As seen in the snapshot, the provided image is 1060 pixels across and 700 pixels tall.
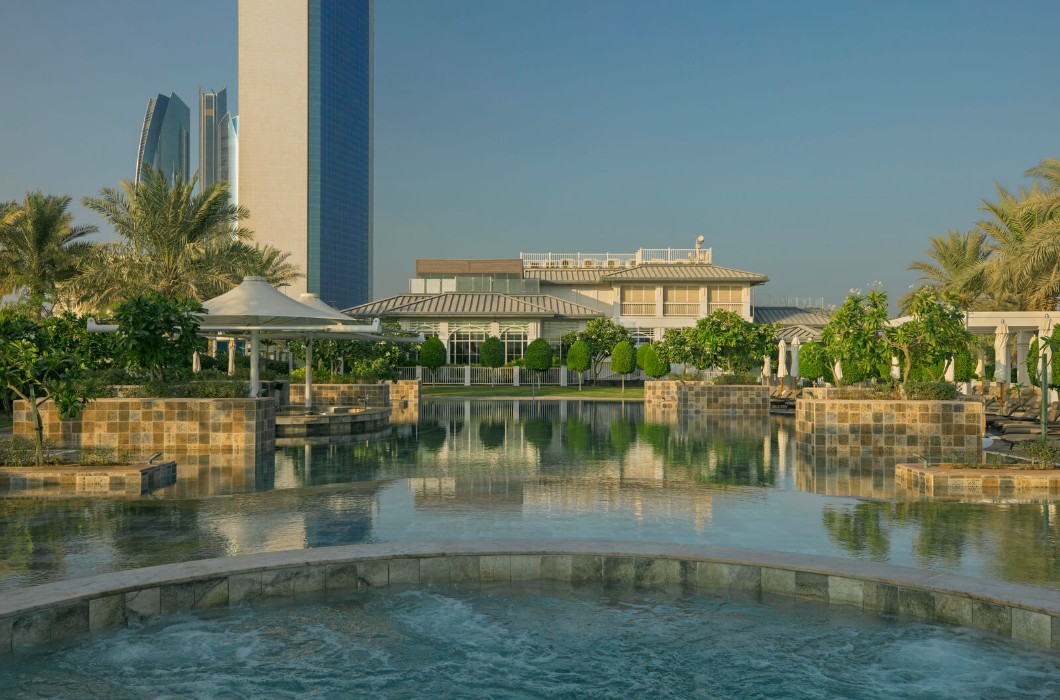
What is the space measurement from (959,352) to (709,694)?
45.0 feet

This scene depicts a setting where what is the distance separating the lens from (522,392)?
3938cm

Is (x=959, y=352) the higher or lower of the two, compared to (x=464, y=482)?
higher

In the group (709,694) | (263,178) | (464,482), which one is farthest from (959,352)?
(263,178)

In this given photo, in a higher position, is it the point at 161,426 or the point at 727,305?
the point at 727,305

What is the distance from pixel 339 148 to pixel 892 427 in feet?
379

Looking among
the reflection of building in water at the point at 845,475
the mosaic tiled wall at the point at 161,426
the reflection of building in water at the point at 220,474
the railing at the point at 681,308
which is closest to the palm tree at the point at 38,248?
the mosaic tiled wall at the point at 161,426

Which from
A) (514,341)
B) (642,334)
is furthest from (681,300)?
(514,341)

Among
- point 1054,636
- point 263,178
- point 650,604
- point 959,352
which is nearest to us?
point 1054,636

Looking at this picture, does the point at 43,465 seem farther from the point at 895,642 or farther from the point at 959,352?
the point at 959,352

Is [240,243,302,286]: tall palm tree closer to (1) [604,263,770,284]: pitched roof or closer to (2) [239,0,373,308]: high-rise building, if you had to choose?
(1) [604,263,770,284]: pitched roof

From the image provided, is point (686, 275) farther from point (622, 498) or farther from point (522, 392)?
point (622, 498)

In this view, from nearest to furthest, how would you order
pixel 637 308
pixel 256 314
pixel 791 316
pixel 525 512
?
pixel 525 512 < pixel 256 314 < pixel 637 308 < pixel 791 316

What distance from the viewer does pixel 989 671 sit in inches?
192

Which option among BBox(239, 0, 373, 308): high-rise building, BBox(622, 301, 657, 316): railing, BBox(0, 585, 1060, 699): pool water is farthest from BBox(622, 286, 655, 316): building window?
BBox(239, 0, 373, 308): high-rise building
